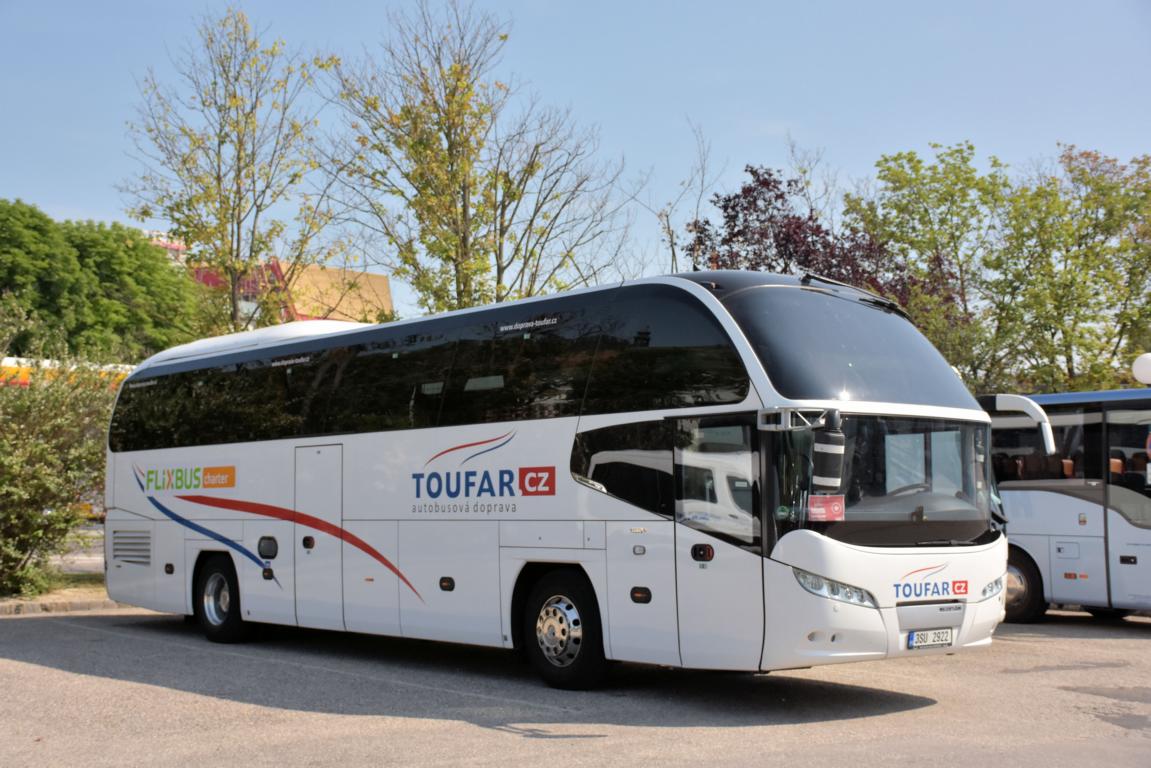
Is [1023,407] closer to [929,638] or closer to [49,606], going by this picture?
[929,638]

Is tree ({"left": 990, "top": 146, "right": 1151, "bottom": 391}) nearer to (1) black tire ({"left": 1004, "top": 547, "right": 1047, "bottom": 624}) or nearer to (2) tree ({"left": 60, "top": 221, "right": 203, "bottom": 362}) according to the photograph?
(1) black tire ({"left": 1004, "top": 547, "right": 1047, "bottom": 624})

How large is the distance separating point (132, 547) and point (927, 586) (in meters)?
11.3

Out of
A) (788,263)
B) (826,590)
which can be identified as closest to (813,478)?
(826,590)

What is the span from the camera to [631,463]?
→ 1027cm

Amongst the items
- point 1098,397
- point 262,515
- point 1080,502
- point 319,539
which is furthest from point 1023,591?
point 262,515

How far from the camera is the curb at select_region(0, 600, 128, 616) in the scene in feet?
59.2

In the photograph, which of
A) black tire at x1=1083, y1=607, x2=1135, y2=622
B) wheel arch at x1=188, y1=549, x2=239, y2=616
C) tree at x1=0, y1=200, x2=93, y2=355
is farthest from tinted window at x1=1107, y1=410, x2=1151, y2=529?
tree at x1=0, y1=200, x2=93, y2=355

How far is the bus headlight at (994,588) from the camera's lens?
9.98m

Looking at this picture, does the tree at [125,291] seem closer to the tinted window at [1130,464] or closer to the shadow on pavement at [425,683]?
the shadow on pavement at [425,683]

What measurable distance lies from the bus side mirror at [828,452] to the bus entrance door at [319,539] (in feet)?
20.2

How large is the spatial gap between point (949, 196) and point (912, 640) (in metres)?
23.8

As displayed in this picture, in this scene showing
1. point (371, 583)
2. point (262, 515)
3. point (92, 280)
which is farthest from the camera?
point (92, 280)

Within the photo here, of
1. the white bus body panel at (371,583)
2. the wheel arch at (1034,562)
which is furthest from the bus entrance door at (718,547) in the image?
the wheel arch at (1034,562)

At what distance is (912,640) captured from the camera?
9.39 metres
